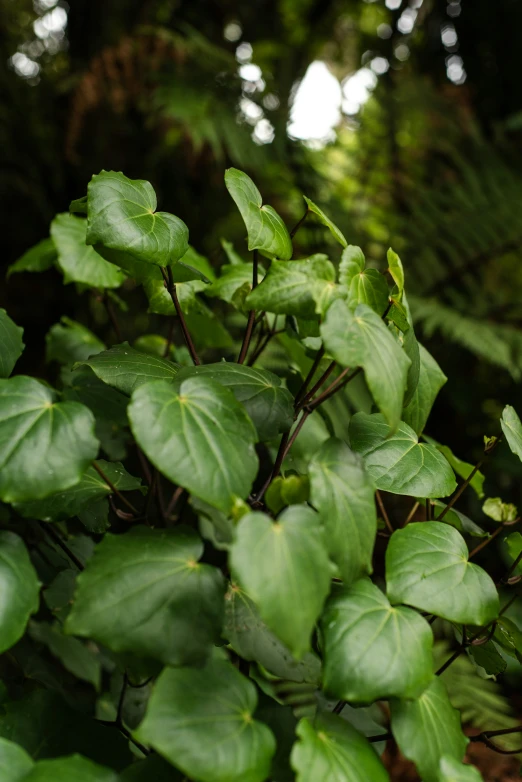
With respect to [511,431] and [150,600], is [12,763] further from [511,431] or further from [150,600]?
[511,431]

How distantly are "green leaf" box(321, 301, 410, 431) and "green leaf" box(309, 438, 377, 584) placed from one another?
6 centimetres

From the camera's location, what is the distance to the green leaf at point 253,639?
0.58 meters

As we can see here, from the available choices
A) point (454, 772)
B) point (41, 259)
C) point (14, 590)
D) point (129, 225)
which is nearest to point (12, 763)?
point (14, 590)

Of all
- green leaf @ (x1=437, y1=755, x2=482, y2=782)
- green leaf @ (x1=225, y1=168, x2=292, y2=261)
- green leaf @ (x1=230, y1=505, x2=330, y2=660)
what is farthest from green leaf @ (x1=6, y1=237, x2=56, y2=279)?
green leaf @ (x1=437, y1=755, x2=482, y2=782)

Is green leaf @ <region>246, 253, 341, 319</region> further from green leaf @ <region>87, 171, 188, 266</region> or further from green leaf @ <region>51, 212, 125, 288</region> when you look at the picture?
green leaf @ <region>51, 212, 125, 288</region>

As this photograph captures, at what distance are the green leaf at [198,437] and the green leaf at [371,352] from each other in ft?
0.35

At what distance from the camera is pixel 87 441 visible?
1.65ft

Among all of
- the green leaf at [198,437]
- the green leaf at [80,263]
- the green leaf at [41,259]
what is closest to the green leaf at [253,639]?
the green leaf at [198,437]

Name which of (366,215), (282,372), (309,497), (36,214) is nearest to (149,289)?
(282,372)

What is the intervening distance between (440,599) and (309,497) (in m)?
0.16

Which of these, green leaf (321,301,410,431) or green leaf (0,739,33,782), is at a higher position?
green leaf (321,301,410,431)

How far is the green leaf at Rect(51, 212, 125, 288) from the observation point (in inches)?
37.3

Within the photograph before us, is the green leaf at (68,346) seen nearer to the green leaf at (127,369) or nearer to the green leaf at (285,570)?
the green leaf at (127,369)

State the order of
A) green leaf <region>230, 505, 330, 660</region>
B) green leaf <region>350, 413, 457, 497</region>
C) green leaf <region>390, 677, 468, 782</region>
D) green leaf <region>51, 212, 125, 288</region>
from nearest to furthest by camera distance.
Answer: green leaf <region>230, 505, 330, 660</region> < green leaf <region>390, 677, 468, 782</region> < green leaf <region>350, 413, 457, 497</region> < green leaf <region>51, 212, 125, 288</region>
